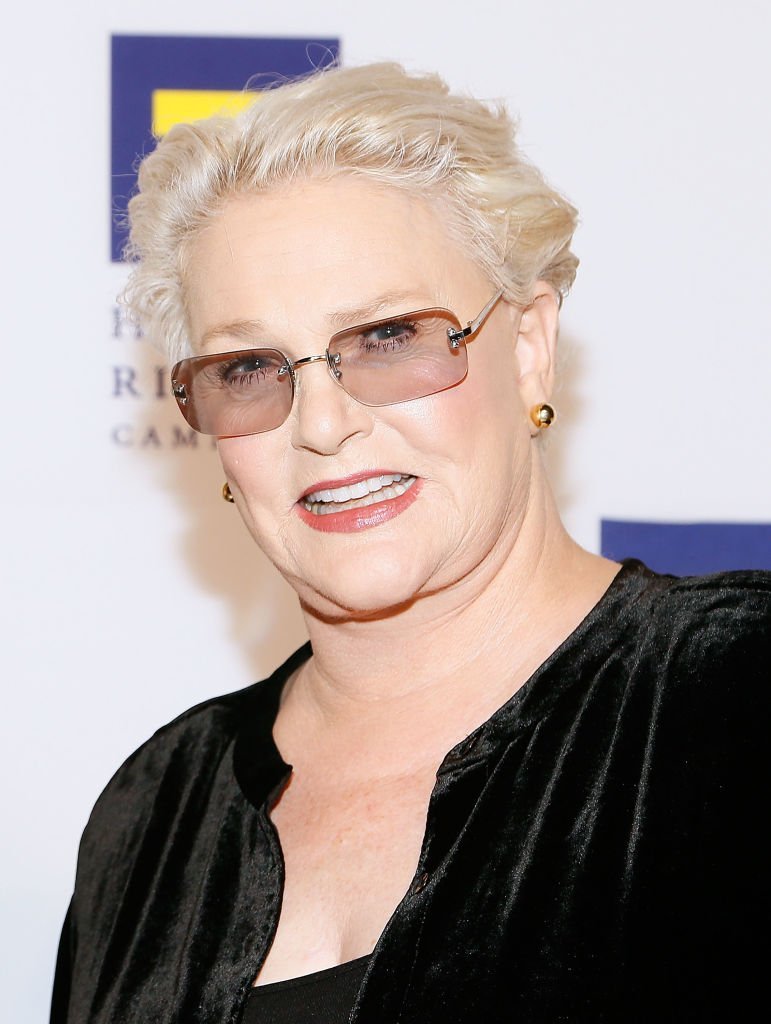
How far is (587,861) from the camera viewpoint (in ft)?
4.01

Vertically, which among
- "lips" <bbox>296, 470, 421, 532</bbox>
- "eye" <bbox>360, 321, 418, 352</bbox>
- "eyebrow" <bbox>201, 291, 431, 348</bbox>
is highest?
"eyebrow" <bbox>201, 291, 431, 348</bbox>

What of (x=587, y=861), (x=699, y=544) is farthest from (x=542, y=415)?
(x=699, y=544)

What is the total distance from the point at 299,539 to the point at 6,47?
1.23 m

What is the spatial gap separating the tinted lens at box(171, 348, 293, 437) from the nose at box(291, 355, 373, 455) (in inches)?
1.0

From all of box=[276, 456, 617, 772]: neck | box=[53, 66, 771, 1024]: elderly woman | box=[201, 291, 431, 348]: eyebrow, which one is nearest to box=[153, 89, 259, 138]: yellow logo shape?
box=[53, 66, 771, 1024]: elderly woman

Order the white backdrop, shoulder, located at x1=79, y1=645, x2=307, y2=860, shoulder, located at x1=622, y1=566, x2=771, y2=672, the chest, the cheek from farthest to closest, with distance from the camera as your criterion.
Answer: the white backdrop
shoulder, located at x1=79, y1=645, x2=307, y2=860
the cheek
the chest
shoulder, located at x1=622, y1=566, x2=771, y2=672

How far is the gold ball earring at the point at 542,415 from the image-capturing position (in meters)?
1.56

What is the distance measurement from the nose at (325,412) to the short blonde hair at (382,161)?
218mm

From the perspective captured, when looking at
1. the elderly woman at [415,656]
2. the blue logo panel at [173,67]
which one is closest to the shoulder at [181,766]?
the elderly woman at [415,656]

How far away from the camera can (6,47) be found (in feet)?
7.40

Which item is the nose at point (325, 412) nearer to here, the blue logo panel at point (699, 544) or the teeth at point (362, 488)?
the teeth at point (362, 488)

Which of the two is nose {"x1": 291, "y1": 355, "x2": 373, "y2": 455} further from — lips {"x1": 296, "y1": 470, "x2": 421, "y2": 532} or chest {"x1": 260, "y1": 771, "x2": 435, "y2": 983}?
chest {"x1": 260, "y1": 771, "x2": 435, "y2": 983}

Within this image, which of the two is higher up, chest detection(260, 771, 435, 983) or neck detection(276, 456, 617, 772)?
neck detection(276, 456, 617, 772)

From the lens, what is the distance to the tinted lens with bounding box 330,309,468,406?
1.43 metres
